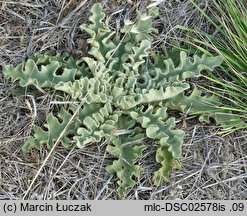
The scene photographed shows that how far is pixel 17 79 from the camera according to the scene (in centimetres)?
210

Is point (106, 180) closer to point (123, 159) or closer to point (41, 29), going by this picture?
point (123, 159)

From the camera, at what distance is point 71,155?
6.74 ft

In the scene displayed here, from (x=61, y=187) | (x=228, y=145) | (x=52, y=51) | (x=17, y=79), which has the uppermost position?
(x=52, y=51)

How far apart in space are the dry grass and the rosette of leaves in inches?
2.0

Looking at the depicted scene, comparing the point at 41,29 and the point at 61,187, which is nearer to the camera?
the point at 61,187

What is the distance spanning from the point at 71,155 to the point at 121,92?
0.31 m

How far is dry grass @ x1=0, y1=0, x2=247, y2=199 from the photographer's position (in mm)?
2012

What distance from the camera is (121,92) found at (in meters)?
2.06

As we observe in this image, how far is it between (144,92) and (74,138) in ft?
1.06

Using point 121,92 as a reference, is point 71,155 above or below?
below

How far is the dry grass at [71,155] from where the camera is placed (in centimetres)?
201

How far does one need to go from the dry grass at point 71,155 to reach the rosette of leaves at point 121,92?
51 millimetres

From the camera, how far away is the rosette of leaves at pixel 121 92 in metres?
2.01

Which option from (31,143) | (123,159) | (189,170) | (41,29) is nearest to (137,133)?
(123,159)
